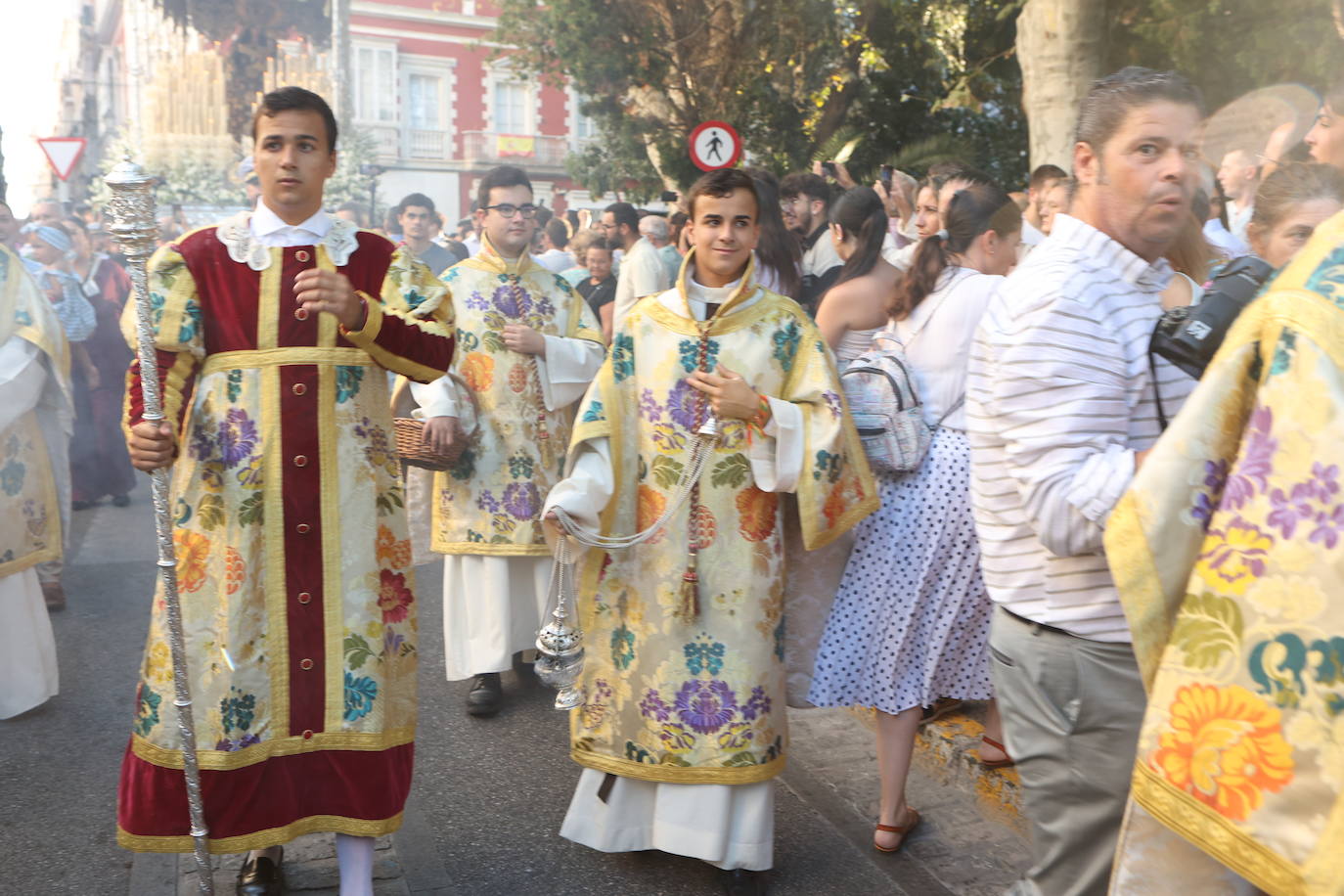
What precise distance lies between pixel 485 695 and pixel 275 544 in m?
2.07

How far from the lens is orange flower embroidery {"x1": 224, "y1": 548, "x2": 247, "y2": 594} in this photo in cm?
337

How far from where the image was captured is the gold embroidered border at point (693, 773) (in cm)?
370

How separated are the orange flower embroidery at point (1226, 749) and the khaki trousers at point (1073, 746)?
688 mm

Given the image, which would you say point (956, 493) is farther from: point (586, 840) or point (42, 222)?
point (42, 222)

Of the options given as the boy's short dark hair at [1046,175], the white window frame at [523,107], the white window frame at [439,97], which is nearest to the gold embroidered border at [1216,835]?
the boy's short dark hair at [1046,175]

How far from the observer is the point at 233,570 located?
3371 mm

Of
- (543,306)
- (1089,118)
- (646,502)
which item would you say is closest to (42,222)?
(543,306)

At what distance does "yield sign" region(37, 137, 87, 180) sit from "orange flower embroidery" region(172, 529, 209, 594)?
49.0ft

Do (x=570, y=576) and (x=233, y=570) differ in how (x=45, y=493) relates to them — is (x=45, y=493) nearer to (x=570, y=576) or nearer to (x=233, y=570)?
(x=233, y=570)

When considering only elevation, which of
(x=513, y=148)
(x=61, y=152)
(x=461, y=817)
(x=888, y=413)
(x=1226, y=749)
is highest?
(x=513, y=148)

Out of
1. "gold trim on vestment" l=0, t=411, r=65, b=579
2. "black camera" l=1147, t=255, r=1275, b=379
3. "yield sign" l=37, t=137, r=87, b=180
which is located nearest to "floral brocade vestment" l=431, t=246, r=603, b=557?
"gold trim on vestment" l=0, t=411, r=65, b=579

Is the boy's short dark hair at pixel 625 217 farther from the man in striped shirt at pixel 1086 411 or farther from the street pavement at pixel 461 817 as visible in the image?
the man in striped shirt at pixel 1086 411

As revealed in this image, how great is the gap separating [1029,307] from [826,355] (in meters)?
1.45

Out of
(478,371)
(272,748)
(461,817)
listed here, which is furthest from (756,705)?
(478,371)
